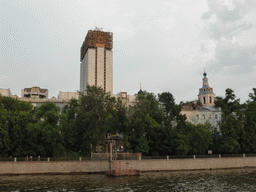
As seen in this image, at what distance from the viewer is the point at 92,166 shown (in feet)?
154

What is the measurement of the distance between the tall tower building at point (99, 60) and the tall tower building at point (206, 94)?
4627cm

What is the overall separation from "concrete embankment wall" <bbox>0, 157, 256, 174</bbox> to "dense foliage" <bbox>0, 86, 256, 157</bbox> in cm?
388

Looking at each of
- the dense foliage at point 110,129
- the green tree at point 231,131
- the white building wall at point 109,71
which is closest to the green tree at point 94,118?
the dense foliage at point 110,129

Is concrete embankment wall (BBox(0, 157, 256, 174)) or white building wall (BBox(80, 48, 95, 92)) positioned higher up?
white building wall (BBox(80, 48, 95, 92))

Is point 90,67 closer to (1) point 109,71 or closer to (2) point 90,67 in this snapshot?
(2) point 90,67

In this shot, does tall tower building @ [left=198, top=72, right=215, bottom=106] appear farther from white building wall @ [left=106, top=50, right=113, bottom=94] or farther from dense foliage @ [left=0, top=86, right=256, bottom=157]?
dense foliage @ [left=0, top=86, right=256, bottom=157]

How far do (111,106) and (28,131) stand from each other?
54.8 feet

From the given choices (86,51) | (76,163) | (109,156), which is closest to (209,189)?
(109,156)

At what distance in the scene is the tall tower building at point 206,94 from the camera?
117062 millimetres

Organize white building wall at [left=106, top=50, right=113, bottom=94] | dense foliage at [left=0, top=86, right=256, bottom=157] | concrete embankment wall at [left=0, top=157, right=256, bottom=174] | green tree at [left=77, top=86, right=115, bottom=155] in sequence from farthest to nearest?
white building wall at [left=106, top=50, right=113, bottom=94]
green tree at [left=77, top=86, right=115, bottom=155]
dense foliage at [left=0, top=86, right=256, bottom=157]
concrete embankment wall at [left=0, top=157, right=256, bottom=174]

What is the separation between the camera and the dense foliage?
49.6 m

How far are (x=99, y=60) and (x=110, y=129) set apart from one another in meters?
89.3

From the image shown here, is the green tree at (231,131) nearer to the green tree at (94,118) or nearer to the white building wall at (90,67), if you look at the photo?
the green tree at (94,118)

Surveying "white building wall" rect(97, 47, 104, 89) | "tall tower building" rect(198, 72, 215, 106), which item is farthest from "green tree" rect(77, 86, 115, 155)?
"white building wall" rect(97, 47, 104, 89)
